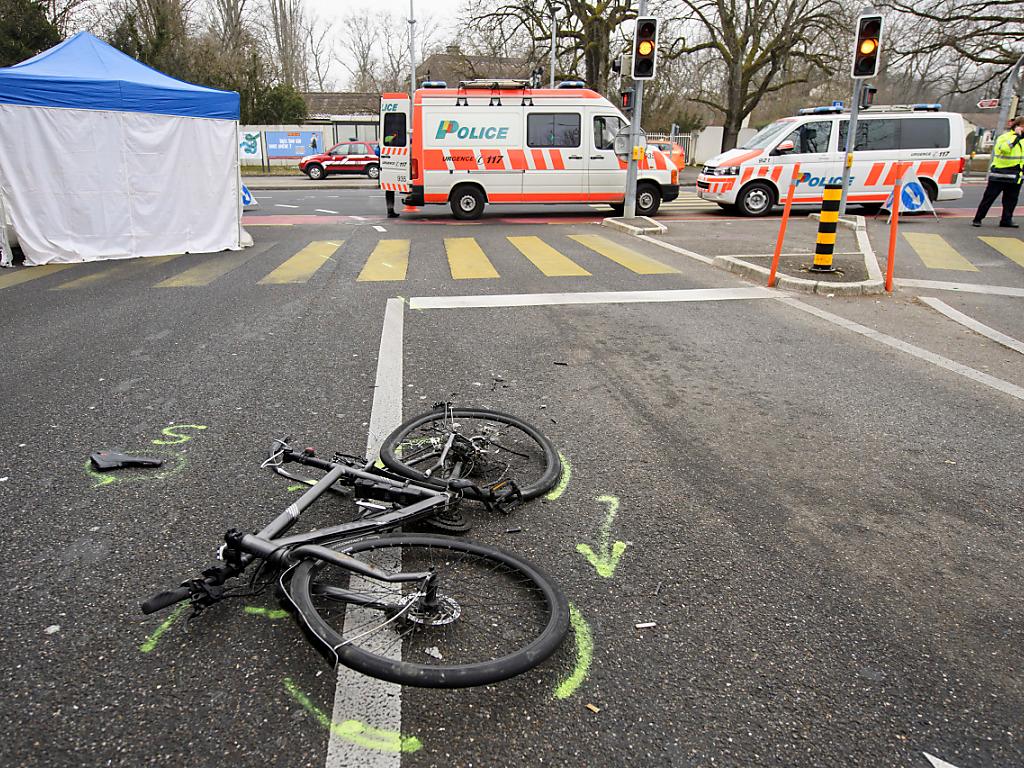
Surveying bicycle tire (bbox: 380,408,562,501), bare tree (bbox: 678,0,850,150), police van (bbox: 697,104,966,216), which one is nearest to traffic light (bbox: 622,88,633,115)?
police van (bbox: 697,104,966,216)

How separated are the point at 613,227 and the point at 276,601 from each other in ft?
43.4

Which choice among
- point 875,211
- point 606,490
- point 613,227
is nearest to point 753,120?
point 875,211

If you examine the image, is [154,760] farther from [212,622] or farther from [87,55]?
[87,55]

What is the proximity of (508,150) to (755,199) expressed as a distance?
6098 mm

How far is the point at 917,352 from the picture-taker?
6.38 meters

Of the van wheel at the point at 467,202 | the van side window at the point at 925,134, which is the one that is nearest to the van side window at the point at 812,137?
the van side window at the point at 925,134

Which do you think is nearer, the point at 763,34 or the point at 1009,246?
the point at 1009,246

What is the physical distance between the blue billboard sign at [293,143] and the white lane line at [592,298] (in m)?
35.9

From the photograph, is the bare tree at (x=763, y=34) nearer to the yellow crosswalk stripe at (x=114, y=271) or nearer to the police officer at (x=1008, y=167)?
the police officer at (x=1008, y=167)

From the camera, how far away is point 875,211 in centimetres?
1716

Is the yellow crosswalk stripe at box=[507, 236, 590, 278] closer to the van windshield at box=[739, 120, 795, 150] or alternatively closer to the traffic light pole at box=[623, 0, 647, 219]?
the traffic light pole at box=[623, 0, 647, 219]

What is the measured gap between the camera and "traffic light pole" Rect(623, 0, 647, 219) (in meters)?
14.8

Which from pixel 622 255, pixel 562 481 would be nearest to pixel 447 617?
pixel 562 481

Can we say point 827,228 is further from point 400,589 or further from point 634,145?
point 400,589
